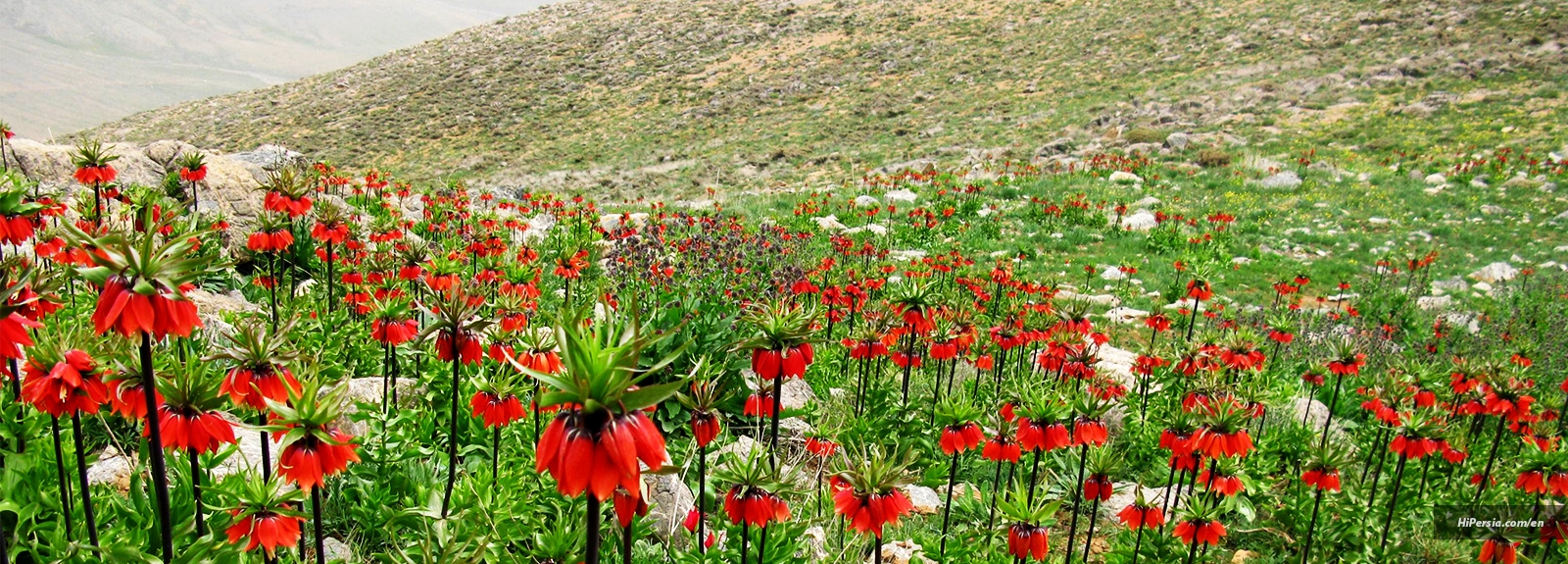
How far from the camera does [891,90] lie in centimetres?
3744

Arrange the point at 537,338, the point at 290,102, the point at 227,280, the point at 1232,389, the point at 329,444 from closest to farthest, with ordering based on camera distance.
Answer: the point at 329,444 → the point at 537,338 → the point at 1232,389 → the point at 227,280 → the point at 290,102

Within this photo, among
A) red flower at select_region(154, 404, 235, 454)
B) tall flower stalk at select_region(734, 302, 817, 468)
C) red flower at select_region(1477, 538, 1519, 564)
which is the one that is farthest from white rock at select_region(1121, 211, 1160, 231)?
red flower at select_region(154, 404, 235, 454)

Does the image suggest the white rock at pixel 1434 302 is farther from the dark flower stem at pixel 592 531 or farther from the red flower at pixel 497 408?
the dark flower stem at pixel 592 531

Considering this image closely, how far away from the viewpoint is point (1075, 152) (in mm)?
24359

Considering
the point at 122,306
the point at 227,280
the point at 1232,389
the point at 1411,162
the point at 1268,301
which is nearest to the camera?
the point at 122,306

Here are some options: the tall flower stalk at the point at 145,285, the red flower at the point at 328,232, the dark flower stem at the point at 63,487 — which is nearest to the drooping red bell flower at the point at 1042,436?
the tall flower stalk at the point at 145,285

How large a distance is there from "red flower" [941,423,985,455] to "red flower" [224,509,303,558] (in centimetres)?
294

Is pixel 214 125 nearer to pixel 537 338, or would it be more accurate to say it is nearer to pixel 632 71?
pixel 632 71

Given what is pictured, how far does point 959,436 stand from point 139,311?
11.3 ft

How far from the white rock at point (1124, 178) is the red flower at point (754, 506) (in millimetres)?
18691

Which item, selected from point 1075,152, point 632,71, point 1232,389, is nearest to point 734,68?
point 632,71

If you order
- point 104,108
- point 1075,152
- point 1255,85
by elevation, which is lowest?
point 104,108

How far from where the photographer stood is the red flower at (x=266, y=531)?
104 inches

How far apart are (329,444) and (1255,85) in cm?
3287
